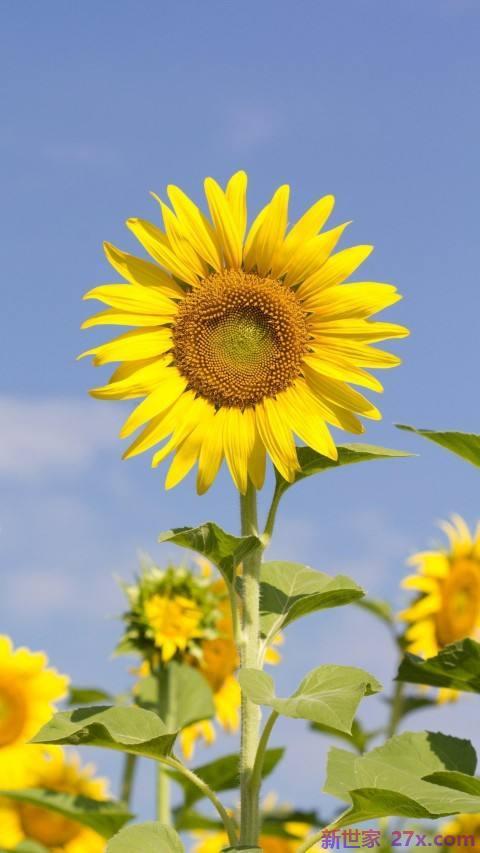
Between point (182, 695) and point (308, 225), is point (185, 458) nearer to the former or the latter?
point (308, 225)

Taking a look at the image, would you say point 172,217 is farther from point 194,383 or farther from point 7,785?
point 7,785

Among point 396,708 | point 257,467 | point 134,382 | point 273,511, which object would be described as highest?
point 134,382

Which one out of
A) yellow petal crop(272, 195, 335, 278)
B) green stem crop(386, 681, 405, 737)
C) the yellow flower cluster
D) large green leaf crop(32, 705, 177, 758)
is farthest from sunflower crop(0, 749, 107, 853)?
yellow petal crop(272, 195, 335, 278)

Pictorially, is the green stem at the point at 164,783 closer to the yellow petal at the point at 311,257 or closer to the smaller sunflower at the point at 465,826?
the smaller sunflower at the point at 465,826

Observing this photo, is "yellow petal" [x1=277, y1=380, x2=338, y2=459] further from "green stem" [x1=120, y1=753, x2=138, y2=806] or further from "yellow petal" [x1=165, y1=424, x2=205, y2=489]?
"green stem" [x1=120, y1=753, x2=138, y2=806]

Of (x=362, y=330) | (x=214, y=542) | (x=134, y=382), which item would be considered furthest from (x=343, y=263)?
(x=214, y=542)

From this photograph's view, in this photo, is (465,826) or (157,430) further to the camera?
(465,826)

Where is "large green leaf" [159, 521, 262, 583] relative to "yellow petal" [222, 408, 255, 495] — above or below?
below

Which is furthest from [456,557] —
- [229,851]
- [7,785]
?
[229,851]
